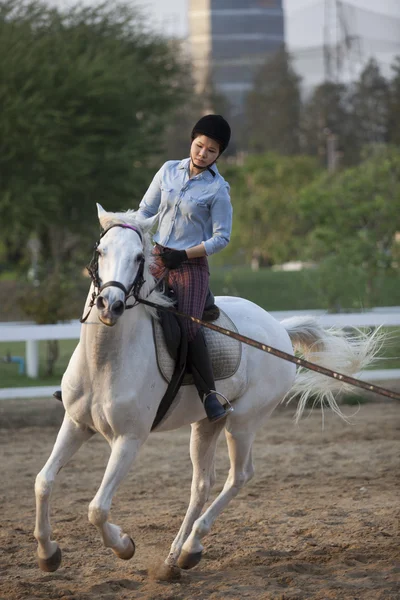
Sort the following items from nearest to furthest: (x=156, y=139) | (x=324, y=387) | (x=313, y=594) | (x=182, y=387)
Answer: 1. (x=313, y=594)
2. (x=182, y=387)
3. (x=324, y=387)
4. (x=156, y=139)

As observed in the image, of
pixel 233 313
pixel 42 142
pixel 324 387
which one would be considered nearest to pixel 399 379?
pixel 324 387

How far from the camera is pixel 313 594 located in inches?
189

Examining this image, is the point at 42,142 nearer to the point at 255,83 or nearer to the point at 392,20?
the point at 255,83

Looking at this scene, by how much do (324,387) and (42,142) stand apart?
24404 mm

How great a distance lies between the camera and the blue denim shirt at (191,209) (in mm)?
5336

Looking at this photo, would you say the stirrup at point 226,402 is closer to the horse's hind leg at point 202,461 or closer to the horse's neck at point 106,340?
the horse's hind leg at point 202,461

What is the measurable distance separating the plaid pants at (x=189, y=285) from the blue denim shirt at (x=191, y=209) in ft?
0.47

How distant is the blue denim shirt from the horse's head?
502mm

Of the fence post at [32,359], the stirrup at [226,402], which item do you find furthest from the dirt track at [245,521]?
the fence post at [32,359]

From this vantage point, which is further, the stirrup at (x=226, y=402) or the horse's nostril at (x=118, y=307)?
the stirrup at (x=226, y=402)

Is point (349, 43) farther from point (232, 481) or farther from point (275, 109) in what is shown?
point (232, 481)

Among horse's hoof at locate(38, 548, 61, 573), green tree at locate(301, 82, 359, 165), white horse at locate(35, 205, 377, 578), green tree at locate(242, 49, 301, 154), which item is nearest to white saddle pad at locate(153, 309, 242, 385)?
white horse at locate(35, 205, 377, 578)

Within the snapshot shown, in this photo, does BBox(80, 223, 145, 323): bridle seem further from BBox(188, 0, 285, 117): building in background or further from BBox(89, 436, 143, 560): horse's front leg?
BBox(188, 0, 285, 117): building in background

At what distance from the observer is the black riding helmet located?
5340 millimetres
